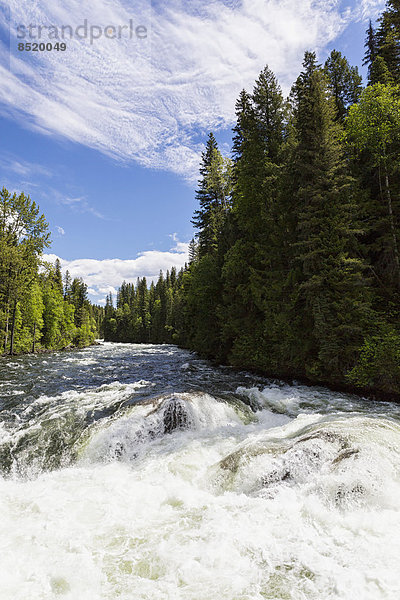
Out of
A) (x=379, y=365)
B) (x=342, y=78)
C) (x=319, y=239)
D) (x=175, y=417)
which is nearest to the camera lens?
(x=175, y=417)

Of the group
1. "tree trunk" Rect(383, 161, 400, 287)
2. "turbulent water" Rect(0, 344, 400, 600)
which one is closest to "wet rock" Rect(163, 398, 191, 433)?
"turbulent water" Rect(0, 344, 400, 600)

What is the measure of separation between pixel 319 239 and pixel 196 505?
1142 centimetres

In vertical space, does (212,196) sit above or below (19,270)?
above

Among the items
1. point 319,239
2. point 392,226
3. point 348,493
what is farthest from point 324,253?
point 348,493

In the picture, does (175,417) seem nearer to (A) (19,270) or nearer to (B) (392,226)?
(B) (392,226)

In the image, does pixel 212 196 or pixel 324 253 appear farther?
pixel 212 196

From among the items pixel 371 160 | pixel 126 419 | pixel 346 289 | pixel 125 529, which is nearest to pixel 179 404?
pixel 126 419

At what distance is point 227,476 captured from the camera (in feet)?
19.1

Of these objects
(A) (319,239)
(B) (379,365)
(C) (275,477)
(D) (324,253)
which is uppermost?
(A) (319,239)

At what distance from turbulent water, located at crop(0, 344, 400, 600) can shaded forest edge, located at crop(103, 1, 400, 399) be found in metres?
3.73

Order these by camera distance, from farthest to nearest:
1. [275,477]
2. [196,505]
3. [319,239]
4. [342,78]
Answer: [342,78] < [319,239] < [275,477] < [196,505]

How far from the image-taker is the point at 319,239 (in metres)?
13.1

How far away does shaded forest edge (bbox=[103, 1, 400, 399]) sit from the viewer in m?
12.5

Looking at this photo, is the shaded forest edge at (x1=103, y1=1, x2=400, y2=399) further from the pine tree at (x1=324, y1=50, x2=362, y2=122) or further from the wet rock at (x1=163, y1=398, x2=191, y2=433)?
the wet rock at (x1=163, y1=398, x2=191, y2=433)
